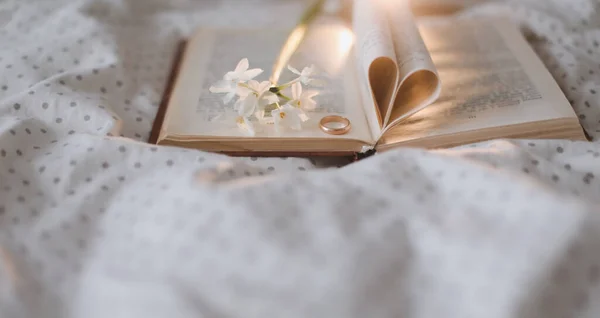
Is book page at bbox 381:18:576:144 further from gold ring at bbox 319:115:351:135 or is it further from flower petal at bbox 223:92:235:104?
flower petal at bbox 223:92:235:104

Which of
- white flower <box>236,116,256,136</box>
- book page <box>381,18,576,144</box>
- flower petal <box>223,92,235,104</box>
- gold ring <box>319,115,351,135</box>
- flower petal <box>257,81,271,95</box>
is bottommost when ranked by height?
book page <box>381,18,576,144</box>

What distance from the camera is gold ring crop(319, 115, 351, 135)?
0.72 metres

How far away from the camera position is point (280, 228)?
53 centimetres

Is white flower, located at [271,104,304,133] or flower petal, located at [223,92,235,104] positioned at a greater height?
flower petal, located at [223,92,235,104]

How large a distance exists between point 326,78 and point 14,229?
1.51 ft

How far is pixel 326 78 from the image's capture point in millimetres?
849

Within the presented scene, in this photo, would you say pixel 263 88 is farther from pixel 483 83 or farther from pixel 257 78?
pixel 483 83

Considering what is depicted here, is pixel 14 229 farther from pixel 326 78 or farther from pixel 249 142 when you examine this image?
pixel 326 78

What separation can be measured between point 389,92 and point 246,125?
18cm

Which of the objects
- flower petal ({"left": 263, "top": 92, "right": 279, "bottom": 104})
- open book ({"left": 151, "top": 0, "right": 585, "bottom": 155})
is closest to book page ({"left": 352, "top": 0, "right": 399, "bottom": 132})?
open book ({"left": 151, "top": 0, "right": 585, "bottom": 155})

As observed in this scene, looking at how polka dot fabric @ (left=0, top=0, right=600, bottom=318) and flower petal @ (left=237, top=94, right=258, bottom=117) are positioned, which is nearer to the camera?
polka dot fabric @ (left=0, top=0, right=600, bottom=318)

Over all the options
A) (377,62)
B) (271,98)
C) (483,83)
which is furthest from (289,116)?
(483,83)

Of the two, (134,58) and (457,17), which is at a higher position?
(134,58)

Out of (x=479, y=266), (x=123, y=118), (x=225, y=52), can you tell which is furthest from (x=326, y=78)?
(x=479, y=266)
